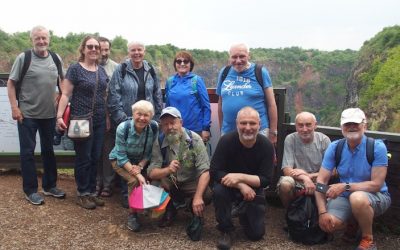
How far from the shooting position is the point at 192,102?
4.87 m

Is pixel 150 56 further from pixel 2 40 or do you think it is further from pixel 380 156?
pixel 380 156

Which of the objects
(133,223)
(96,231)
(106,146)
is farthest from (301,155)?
(106,146)

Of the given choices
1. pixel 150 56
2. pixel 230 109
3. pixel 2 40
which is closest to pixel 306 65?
pixel 150 56

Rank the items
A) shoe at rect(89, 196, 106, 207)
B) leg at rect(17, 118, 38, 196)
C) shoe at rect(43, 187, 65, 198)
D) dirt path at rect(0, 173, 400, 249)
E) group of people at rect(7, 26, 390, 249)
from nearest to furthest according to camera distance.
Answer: group of people at rect(7, 26, 390, 249) < dirt path at rect(0, 173, 400, 249) < leg at rect(17, 118, 38, 196) < shoe at rect(89, 196, 106, 207) < shoe at rect(43, 187, 65, 198)

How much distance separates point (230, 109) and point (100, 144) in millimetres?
1548

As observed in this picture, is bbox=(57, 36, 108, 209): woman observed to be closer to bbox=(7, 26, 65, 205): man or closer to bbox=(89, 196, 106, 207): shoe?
bbox=(89, 196, 106, 207): shoe

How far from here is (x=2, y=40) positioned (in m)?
31.7

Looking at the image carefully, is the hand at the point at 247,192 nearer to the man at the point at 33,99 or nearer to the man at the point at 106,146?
the man at the point at 106,146

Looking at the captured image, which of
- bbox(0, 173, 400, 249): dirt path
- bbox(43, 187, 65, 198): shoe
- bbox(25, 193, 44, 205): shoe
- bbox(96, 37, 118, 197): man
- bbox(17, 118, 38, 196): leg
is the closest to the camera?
bbox(0, 173, 400, 249): dirt path

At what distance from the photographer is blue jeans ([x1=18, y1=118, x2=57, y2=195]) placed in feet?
15.4

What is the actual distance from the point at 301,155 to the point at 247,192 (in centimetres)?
84

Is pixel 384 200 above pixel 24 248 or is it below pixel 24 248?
above


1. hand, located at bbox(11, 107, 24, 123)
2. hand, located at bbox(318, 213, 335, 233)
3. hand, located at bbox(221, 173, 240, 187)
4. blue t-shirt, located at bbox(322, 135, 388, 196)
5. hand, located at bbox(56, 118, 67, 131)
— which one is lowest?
hand, located at bbox(318, 213, 335, 233)

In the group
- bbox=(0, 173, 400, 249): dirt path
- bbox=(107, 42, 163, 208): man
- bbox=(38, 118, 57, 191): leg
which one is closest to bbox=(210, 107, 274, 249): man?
bbox=(0, 173, 400, 249): dirt path
